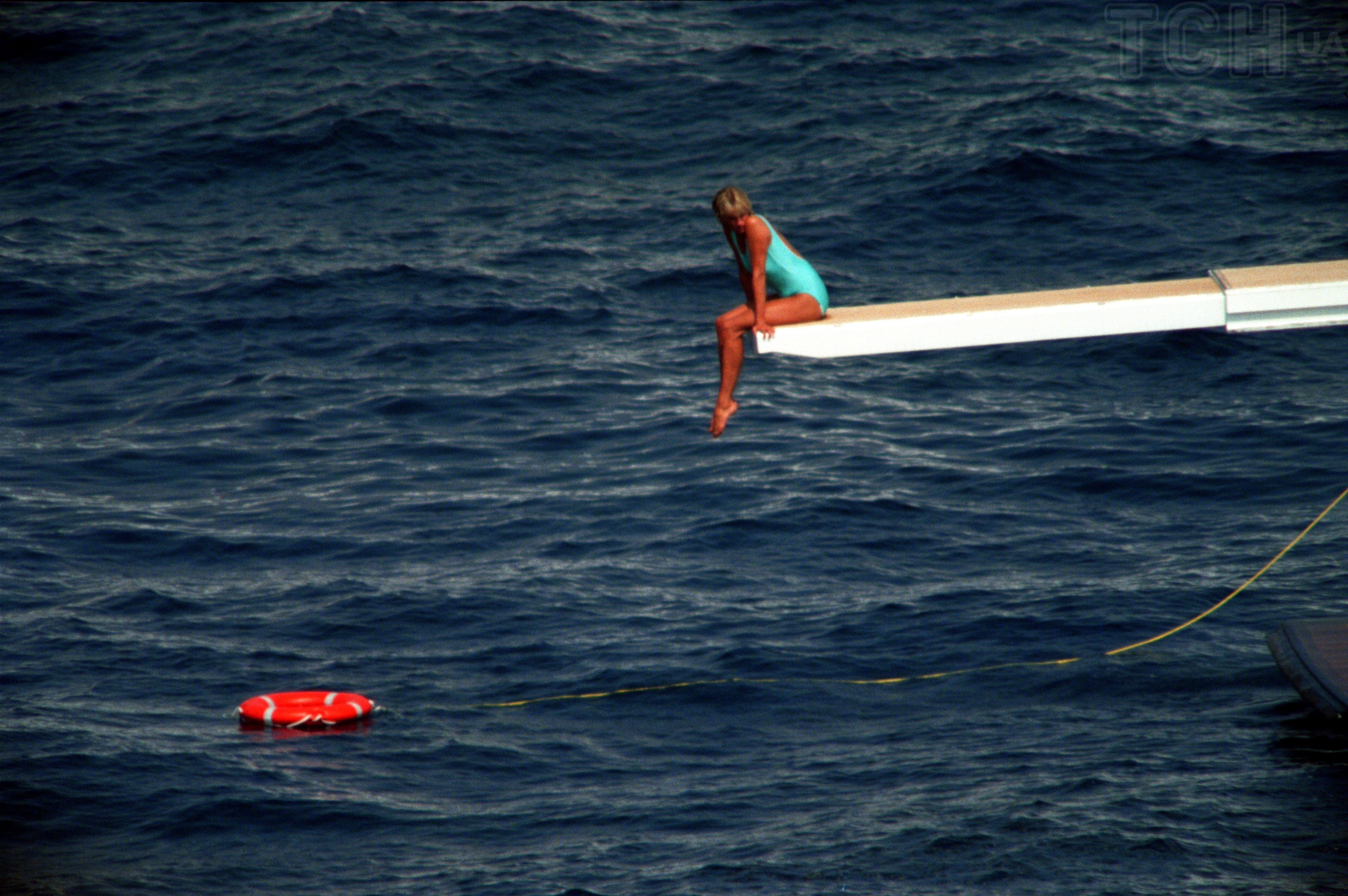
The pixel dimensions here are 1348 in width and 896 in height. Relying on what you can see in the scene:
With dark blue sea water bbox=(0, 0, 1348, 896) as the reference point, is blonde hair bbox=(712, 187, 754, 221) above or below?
above

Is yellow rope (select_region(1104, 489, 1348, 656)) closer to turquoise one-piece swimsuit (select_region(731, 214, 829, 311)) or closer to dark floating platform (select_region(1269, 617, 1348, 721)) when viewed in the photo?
dark floating platform (select_region(1269, 617, 1348, 721))

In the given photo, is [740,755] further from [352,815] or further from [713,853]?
[352,815]

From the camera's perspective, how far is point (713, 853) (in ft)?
49.7

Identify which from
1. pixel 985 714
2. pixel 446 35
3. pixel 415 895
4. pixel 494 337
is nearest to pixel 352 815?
pixel 415 895

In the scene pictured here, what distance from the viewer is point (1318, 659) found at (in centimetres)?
1681

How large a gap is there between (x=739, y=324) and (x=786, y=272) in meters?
0.64

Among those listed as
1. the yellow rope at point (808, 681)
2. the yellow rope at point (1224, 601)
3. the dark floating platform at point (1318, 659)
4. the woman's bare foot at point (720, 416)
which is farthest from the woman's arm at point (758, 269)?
the yellow rope at point (1224, 601)

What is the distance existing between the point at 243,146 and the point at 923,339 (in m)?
28.9

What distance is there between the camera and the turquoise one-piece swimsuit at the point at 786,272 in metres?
12.6

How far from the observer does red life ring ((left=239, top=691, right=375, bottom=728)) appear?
17938 millimetres

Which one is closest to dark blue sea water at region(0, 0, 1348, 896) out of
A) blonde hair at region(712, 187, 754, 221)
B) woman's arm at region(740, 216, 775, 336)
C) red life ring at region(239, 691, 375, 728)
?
red life ring at region(239, 691, 375, 728)

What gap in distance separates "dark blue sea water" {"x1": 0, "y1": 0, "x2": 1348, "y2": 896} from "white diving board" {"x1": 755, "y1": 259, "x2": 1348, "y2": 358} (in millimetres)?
5587

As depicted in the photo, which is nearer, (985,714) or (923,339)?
(923,339)

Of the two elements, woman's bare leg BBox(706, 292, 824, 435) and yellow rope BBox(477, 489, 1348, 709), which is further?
yellow rope BBox(477, 489, 1348, 709)
